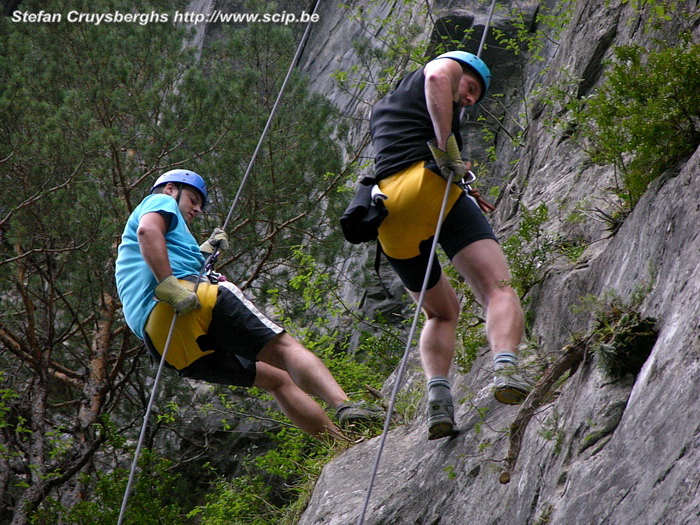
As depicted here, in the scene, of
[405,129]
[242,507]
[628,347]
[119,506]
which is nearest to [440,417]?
[628,347]

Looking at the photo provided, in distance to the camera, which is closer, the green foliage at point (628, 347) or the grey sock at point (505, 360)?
the green foliage at point (628, 347)

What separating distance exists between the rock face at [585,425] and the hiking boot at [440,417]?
0.35 ft

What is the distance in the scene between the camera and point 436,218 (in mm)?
3949

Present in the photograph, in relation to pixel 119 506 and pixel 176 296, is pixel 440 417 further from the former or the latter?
pixel 119 506

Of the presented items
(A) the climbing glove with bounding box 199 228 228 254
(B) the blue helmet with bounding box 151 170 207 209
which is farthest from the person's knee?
(B) the blue helmet with bounding box 151 170 207 209

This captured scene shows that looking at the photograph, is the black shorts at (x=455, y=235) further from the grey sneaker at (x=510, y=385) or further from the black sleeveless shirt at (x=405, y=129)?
the grey sneaker at (x=510, y=385)

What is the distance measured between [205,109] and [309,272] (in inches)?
102

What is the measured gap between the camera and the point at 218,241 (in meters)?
5.03

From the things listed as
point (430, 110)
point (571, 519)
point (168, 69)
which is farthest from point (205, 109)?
point (571, 519)

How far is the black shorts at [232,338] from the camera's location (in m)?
4.50

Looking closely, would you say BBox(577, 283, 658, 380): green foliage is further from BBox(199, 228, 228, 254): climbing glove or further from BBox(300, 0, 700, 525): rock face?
BBox(199, 228, 228, 254): climbing glove

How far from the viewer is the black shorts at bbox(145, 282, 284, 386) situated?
4.50 metres

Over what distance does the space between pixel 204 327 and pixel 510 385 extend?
191 centimetres

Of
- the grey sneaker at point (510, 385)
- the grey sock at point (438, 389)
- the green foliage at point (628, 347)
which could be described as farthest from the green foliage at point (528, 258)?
the green foliage at point (628, 347)
